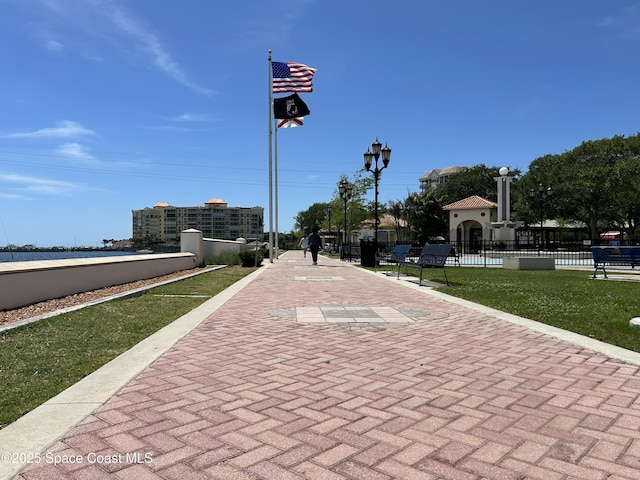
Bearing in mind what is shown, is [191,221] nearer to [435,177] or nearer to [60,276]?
[435,177]

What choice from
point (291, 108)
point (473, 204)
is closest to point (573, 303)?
point (291, 108)

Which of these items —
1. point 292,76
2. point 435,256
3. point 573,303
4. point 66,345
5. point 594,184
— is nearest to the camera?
point 66,345

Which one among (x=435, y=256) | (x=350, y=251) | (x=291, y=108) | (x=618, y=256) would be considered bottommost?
(x=350, y=251)

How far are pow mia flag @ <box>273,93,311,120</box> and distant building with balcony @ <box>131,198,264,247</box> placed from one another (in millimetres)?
85692

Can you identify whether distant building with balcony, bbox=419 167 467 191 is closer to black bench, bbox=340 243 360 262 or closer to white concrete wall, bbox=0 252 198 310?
black bench, bbox=340 243 360 262

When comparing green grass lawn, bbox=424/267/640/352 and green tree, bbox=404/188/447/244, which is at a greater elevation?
green tree, bbox=404/188/447/244

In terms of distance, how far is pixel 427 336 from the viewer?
594cm

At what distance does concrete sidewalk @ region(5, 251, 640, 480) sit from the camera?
2539 millimetres

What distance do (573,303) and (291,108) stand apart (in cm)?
1992

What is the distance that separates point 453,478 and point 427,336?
11.8 feet

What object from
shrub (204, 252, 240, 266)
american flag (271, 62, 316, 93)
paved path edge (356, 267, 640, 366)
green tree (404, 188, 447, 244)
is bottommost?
paved path edge (356, 267, 640, 366)

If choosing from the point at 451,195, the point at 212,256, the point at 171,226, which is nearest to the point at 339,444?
the point at 212,256

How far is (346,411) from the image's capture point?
332 cm

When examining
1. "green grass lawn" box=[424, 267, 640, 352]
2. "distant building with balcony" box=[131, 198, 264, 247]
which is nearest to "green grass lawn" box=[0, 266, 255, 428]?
"green grass lawn" box=[424, 267, 640, 352]
